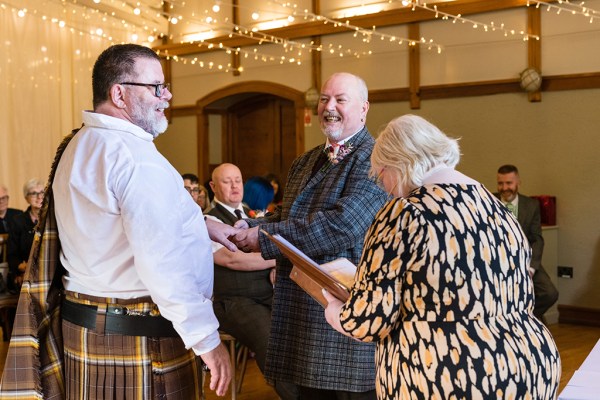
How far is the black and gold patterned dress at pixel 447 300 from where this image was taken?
2180mm

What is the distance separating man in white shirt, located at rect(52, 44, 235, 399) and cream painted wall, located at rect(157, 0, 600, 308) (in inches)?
265

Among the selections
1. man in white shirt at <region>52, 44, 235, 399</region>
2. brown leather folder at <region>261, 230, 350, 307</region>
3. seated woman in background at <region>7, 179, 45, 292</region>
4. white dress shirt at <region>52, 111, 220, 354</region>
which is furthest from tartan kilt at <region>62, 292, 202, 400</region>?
seated woman in background at <region>7, 179, 45, 292</region>

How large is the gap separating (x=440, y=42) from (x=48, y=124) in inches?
204

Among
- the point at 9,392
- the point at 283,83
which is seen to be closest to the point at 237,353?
the point at 9,392

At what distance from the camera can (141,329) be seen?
7.88 feet

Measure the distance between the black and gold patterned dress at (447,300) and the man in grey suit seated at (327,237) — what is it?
75 centimetres

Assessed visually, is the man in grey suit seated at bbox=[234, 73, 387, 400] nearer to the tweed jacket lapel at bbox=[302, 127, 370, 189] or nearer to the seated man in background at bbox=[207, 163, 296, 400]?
the tweed jacket lapel at bbox=[302, 127, 370, 189]

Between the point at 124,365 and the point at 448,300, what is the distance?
97cm

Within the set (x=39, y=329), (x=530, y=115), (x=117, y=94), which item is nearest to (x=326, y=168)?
(x=117, y=94)

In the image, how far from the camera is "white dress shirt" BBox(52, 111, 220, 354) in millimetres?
2285

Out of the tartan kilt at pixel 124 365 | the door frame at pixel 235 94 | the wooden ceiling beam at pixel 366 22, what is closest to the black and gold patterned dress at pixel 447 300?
the tartan kilt at pixel 124 365

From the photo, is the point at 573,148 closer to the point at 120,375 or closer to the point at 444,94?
the point at 444,94

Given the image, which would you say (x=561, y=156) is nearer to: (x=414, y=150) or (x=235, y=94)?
(x=235, y=94)

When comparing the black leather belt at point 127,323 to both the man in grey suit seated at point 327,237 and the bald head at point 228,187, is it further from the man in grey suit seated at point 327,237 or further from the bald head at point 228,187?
the bald head at point 228,187
